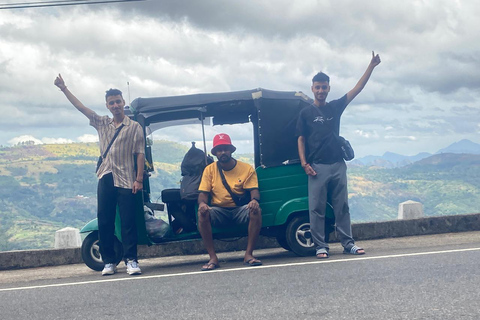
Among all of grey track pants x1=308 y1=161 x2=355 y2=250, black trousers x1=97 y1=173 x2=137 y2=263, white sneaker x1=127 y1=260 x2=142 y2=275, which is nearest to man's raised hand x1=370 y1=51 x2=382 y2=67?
grey track pants x1=308 y1=161 x2=355 y2=250

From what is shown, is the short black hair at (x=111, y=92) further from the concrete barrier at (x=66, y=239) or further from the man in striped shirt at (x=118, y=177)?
the concrete barrier at (x=66, y=239)

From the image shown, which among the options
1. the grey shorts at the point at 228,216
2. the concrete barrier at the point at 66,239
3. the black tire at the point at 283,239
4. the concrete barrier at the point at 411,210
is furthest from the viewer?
the concrete barrier at the point at 411,210

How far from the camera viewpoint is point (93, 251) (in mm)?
7742

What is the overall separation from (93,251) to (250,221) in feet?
6.64

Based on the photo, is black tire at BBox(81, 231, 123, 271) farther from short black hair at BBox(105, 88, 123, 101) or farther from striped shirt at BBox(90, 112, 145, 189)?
short black hair at BBox(105, 88, 123, 101)

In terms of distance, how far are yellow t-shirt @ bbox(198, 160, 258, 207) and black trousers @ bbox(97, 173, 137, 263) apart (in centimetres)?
87

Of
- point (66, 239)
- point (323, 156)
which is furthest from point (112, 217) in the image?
point (323, 156)

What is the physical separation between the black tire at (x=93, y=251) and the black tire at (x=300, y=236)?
6.86ft

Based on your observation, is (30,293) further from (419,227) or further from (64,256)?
(419,227)

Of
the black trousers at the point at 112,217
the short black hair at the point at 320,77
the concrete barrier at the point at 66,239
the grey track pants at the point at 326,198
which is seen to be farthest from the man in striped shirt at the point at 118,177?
the short black hair at the point at 320,77

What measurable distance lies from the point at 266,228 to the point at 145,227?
60.2 inches

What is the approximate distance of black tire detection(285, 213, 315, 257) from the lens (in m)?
7.72

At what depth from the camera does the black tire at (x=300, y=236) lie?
25.3 feet

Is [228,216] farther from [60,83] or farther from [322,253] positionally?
[60,83]
